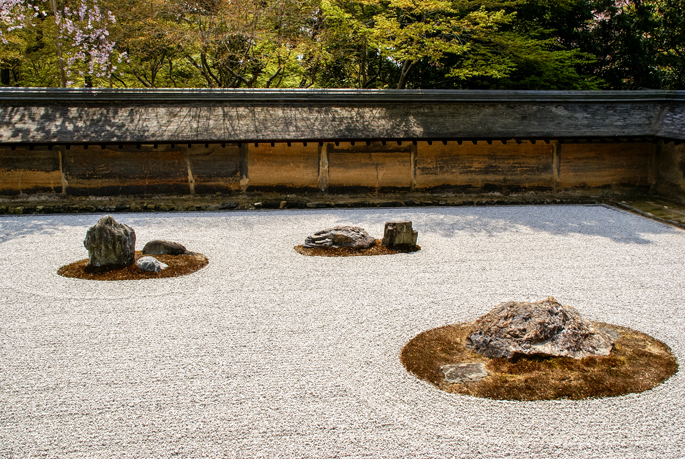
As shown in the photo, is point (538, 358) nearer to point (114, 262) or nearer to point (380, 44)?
point (114, 262)

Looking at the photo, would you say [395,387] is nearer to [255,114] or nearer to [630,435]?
[630,435]

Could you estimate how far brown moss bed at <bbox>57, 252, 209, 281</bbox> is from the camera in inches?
318

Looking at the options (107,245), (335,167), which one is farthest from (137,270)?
(335,167)

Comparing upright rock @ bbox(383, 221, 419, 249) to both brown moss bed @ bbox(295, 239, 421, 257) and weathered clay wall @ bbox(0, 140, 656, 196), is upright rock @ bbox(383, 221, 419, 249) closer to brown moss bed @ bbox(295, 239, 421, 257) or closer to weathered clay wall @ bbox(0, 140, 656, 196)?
brown moss bed @ bbox(295, 239, 421, 257)

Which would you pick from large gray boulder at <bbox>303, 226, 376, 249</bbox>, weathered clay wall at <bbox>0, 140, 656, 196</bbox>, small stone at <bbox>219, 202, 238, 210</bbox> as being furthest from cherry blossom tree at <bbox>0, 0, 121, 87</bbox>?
large gray boulder at <bbox>303, 226, 376, 249</bbox>

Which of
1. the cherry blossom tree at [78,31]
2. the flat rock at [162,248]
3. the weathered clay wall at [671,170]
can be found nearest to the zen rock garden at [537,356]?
the flat rock at [162,248]

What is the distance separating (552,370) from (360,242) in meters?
5.07

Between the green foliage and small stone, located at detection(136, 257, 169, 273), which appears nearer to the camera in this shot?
small stone, located at detection(136, 257, 169, 273)

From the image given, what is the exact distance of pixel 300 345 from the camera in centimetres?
576

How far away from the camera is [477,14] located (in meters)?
16.4

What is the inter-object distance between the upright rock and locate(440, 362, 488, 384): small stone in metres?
4.60

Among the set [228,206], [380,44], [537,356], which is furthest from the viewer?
[380,44]

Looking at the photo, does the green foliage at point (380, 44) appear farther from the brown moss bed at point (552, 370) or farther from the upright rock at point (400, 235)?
the brown moss bed at point (552, 370)

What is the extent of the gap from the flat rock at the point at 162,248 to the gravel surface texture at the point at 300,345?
2.08ft
